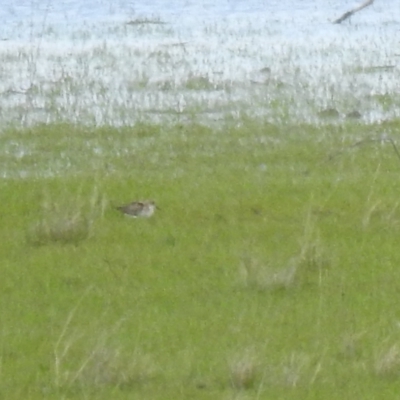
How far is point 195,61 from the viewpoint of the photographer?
52.1ft

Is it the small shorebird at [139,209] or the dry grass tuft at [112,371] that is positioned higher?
the dry grass tuft at [112,371]

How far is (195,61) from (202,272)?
8.69 metres

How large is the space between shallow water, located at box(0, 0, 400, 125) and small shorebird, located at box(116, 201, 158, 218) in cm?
356

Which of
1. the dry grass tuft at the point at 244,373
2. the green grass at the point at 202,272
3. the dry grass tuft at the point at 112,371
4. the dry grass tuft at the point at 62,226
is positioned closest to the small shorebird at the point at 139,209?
the green grass at the point at 202,272

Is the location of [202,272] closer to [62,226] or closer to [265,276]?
[265,276]

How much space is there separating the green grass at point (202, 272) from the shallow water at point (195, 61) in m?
1.73

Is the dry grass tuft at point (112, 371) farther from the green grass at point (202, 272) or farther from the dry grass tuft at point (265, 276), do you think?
the dry grass tuft at point (265, 276)

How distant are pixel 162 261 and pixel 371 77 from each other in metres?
7.25

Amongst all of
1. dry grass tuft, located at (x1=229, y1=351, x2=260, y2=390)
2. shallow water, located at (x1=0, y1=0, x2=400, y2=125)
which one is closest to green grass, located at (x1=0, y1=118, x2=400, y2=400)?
Answer: dry grass tuft, located at (x1=229, y1=351, x2=260, y2=390)

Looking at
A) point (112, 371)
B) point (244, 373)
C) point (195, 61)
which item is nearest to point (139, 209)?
point (112, 371)

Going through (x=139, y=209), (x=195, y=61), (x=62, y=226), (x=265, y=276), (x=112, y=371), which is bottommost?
(x=195, y=61)

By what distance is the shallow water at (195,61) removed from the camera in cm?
1273

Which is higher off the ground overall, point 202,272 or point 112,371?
point 112,371

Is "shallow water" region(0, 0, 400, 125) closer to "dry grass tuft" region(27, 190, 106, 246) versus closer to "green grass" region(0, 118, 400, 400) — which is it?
"green grass" region(0, 118, 400, 400)
